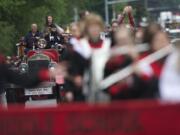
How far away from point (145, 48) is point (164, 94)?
2.52 ft

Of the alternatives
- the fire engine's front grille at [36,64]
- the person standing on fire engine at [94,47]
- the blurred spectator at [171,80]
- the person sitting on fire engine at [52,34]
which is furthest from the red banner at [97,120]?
the person sitting on fire engine at [52,34]

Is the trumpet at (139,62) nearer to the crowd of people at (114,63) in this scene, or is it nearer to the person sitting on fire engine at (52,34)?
the crowd of people at (114,63)

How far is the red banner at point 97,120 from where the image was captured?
8070 mm

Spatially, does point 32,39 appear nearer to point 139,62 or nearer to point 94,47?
point 94,47

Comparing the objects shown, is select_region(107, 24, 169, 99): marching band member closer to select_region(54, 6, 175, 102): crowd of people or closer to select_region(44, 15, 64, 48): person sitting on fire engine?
select_region(54, 6, 175, 102): crowd of people

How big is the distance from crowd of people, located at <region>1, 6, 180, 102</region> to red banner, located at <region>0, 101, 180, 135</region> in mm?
1104

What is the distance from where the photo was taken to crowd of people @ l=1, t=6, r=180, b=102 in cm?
934

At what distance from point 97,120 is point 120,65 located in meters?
1.39

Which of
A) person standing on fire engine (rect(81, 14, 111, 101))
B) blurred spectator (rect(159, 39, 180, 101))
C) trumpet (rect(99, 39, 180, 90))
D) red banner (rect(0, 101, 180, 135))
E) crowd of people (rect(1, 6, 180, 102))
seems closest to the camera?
red banner (rect(0, 101, 180, 135))

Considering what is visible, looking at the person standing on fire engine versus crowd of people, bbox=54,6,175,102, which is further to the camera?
the person standing on fire engine

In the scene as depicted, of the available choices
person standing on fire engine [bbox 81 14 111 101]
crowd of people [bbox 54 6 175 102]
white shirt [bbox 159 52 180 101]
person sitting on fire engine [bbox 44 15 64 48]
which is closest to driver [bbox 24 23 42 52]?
person sitting on fire engine [bbox 44 15 64 48]

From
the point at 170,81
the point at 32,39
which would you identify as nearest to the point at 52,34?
the point at 32,39

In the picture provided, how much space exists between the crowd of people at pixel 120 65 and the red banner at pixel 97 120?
1104 millimetres

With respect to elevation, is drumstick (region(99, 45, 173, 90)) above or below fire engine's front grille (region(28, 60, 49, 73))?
above
